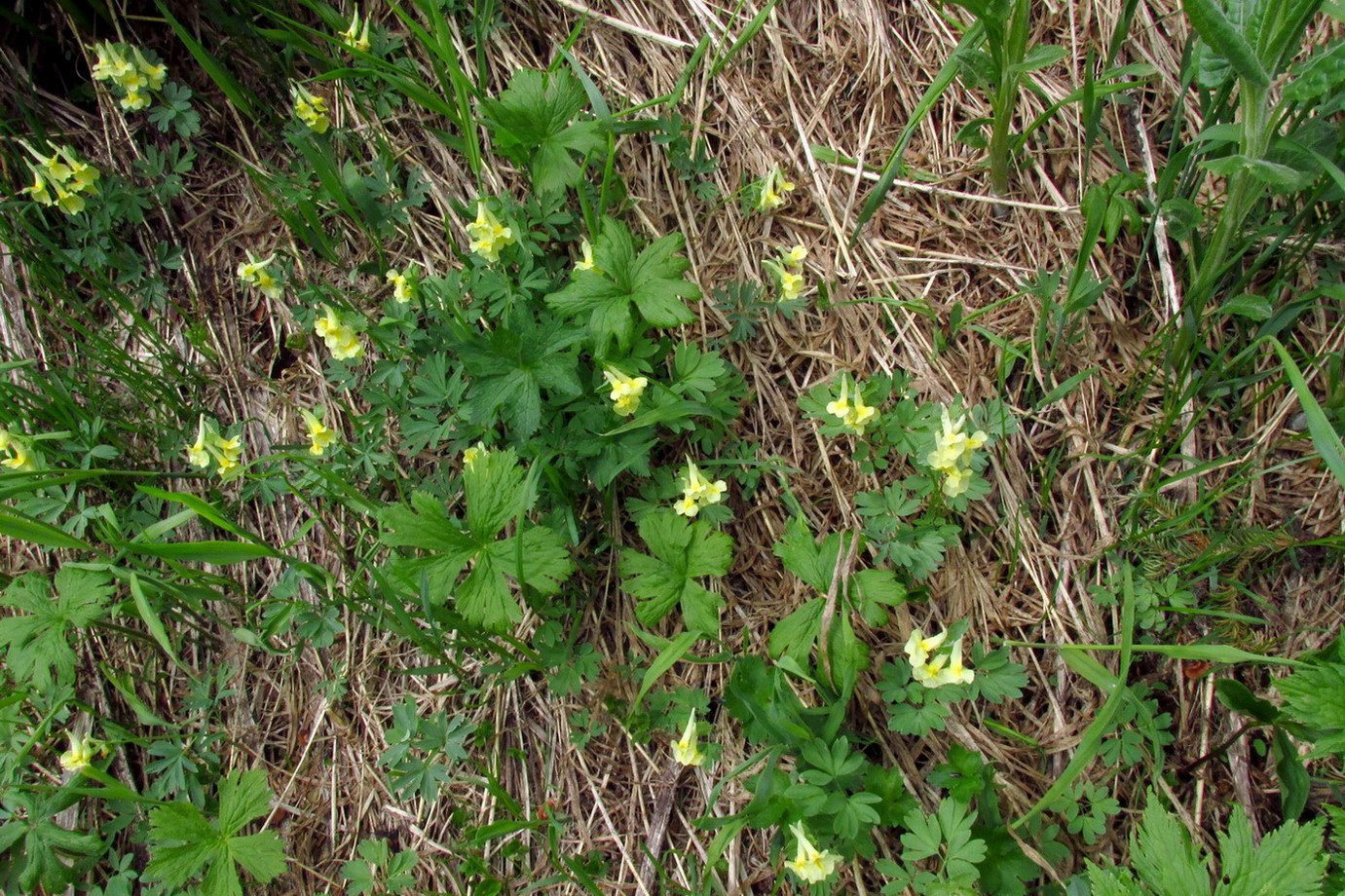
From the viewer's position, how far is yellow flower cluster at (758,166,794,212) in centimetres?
246

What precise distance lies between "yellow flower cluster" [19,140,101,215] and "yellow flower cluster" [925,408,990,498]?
2.79 metres

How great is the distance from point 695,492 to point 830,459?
1.39 ft

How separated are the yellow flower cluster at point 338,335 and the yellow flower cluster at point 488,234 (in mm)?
444

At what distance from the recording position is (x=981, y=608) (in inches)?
90.0

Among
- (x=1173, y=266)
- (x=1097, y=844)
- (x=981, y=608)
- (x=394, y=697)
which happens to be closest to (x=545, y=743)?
(x=394, y=697)

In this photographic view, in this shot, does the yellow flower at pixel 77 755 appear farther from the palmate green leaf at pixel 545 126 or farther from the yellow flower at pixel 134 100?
the palmate green leaf at pixel 545 126

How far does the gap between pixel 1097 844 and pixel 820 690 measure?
77 cm

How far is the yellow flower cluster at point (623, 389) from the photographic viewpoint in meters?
2.23

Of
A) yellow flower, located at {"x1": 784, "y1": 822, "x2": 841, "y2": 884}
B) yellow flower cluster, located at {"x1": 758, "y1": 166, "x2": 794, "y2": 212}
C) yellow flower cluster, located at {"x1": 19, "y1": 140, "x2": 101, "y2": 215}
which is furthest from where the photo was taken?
yellow flower cluster, located at {"x1": 19, "y1": 140, "x2": 101, "y2": 215}

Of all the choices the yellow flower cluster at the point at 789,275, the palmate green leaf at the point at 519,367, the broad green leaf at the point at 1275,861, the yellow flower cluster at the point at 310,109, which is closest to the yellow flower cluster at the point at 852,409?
the yellow flower cluster at the point at 789,275

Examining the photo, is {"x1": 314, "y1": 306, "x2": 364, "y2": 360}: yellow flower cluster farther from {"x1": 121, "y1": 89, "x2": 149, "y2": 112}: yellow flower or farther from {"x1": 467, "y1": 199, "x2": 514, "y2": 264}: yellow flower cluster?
{"x1": 121, "y1": 89, "x2": 149, "y2": 112}: yellow flower

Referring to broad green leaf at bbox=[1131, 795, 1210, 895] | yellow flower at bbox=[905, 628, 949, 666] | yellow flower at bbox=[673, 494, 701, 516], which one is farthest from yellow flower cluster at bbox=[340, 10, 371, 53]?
broad green leaf at bbox=[1131, 795, 1210, 895]

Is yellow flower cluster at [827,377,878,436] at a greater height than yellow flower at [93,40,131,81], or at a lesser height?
lesser

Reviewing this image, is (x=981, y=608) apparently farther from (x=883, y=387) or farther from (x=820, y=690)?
(x=883, y=387)
